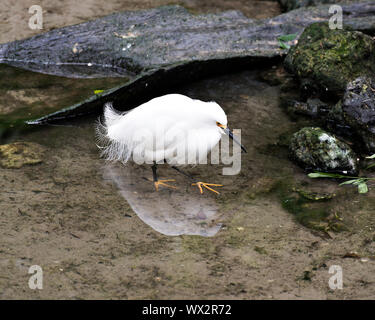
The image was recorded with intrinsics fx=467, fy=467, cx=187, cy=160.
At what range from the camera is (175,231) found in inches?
148

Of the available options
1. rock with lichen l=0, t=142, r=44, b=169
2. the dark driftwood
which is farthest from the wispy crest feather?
the dark driftwood

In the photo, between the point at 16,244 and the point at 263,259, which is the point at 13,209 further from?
the point at 263,259

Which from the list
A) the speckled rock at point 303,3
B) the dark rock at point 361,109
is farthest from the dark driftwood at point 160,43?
the dark rock at point 361,109

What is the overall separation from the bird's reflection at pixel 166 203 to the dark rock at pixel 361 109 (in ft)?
5.78

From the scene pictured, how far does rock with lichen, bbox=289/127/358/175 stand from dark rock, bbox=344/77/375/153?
1.02 ft

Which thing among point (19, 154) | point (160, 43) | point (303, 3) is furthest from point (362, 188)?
point (303, 3)

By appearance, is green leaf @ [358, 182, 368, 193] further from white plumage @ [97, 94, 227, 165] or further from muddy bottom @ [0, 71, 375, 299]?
white plumage @ [97, 94, 227, 165]

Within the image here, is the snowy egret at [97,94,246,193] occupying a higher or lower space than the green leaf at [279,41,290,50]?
lower

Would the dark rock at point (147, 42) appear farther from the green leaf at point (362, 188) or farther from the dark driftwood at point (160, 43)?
the green leaf at point (362, 188)

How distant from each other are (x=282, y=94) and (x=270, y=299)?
344 centimetres

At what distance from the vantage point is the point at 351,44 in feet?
18.3

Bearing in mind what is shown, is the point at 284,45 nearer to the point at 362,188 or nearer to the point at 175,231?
the point at 362,188

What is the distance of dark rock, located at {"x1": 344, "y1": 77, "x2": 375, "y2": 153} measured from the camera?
15.5ft

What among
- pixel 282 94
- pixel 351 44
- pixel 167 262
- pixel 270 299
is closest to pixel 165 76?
pixel 282 94
